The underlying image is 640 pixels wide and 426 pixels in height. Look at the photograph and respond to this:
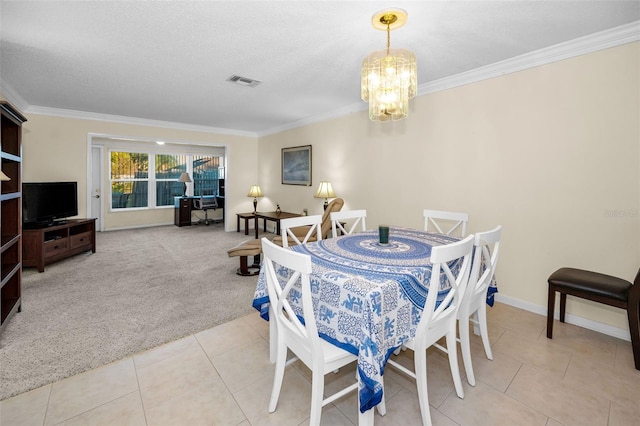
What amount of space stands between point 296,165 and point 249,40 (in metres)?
3.35

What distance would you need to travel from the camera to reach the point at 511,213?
288 centimetres

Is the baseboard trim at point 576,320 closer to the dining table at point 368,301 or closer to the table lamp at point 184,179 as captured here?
the dining table at point 368,301

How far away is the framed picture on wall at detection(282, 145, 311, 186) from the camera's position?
5.45 m

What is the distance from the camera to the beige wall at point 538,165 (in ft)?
7.55

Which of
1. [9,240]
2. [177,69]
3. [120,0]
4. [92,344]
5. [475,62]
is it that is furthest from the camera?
[177,69]

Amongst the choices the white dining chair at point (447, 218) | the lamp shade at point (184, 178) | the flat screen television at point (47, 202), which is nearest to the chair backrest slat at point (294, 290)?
the white dining chair at point (447, 218)

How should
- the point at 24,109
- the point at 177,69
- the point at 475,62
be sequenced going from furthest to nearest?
1. the point at 24,109
2. the point at 177,69
3. the point at 475,62

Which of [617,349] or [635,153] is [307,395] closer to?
[617,349]

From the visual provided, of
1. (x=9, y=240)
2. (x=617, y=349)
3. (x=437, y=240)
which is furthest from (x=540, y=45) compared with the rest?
(x=9, y=240)

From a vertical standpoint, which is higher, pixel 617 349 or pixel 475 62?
pixel 475 62

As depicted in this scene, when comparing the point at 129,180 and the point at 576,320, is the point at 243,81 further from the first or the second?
the point at 129,180

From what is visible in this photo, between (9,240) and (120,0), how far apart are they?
2.12 meters

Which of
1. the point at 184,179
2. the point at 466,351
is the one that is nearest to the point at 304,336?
the point at 466,351

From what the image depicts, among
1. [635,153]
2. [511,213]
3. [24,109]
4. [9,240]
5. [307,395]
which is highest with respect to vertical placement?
[24,109]
